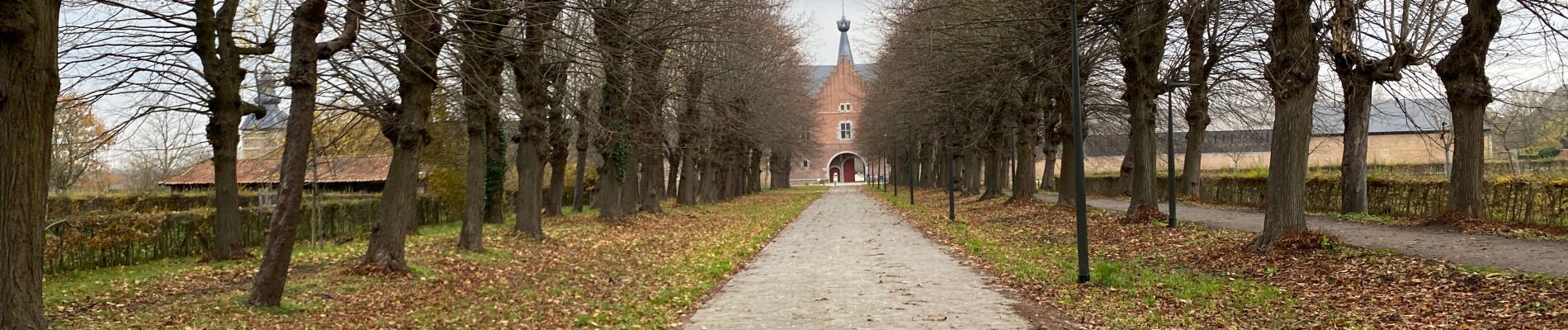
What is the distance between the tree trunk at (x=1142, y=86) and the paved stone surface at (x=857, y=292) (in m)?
4.75

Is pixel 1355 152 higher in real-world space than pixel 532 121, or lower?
lower

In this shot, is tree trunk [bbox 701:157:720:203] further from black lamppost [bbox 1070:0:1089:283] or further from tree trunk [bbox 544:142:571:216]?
black lamppost [bbox 1070:0:1089:283]

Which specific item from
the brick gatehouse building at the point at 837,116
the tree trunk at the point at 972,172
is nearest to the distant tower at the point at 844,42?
the brick gatehouse building at the point at 837,116

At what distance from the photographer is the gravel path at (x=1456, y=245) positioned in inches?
408

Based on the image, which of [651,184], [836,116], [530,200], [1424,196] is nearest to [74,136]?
[651,184]

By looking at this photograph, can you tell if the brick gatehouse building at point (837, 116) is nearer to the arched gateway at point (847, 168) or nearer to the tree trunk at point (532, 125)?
the arched gateway at point (847, 168)

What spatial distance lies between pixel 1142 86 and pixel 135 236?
16.6 metres

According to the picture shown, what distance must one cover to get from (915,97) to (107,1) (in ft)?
80.2

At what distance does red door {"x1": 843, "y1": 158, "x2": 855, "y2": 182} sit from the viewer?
109 meters

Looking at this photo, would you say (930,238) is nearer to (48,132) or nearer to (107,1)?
(107,1)

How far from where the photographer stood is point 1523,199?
52.2 ft

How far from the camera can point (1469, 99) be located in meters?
15.0

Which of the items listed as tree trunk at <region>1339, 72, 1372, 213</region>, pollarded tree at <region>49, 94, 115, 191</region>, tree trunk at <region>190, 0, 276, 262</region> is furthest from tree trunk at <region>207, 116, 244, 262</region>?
tree trunk at <region>1339, 72, 1372, 213</region>

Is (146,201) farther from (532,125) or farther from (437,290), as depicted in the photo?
(437,290)
